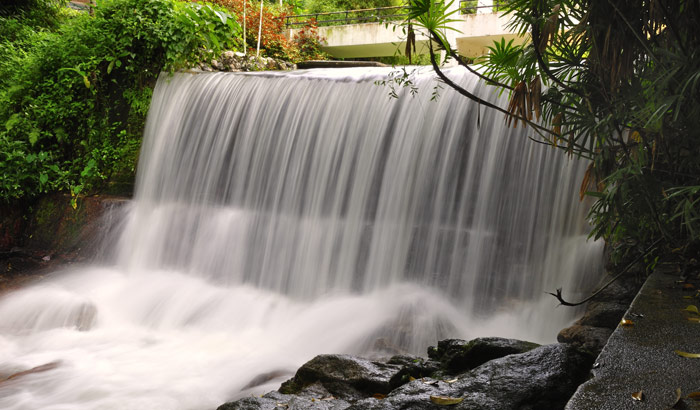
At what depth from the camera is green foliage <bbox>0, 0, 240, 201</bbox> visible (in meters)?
7.93

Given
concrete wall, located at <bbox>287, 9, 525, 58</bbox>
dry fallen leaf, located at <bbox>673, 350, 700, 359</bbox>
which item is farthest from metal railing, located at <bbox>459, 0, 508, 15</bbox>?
dry fallen leaf, located at <bbox>673, 350, 700, 359</bbox>

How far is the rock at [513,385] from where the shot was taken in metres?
2.34

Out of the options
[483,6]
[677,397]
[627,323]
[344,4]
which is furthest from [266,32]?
[677,397]

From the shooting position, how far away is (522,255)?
5012 mm

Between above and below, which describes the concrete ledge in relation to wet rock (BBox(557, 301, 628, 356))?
above

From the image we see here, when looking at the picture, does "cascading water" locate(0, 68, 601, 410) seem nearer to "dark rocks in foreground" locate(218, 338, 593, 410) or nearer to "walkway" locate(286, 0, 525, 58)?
"dark rocks in foreground" locate(218, 338, 593, 410)

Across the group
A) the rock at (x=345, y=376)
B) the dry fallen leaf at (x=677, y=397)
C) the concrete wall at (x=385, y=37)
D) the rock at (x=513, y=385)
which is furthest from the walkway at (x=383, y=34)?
the dry fallen leaf at (x=677, y=397)

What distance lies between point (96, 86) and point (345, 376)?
6.70m

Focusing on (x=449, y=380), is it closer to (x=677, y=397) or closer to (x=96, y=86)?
(x=677, y=397)

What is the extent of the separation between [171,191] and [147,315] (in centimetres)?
208

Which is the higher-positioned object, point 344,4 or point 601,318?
point 344,4

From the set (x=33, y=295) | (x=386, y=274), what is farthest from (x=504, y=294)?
(x=33, y=295)

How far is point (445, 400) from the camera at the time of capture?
2.39 m

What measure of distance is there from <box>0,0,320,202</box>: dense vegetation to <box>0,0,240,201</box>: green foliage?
1 cm
